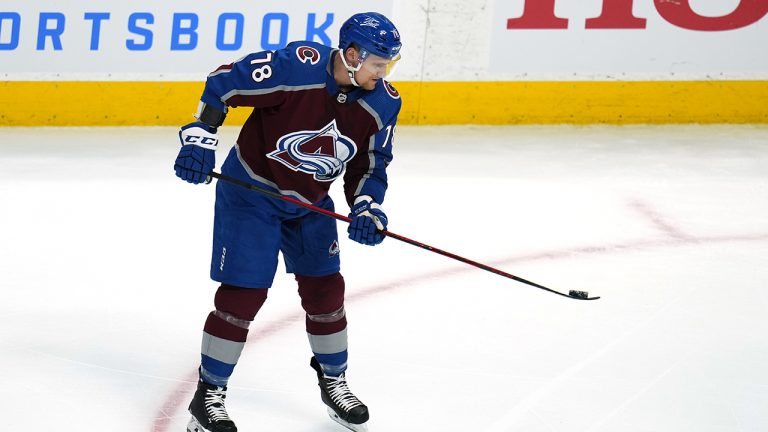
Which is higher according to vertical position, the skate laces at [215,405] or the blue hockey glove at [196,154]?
the blue hockey glove at [196,154]

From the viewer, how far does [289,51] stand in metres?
2.74

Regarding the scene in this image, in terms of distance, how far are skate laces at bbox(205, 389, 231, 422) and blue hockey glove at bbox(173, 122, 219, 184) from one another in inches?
19.8

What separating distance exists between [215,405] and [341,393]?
1.07 ft

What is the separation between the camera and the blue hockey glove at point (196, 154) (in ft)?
8.99

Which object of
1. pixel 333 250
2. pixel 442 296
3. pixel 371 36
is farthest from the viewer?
pixel 442 296

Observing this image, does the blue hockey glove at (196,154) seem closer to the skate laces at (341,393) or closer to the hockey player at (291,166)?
the hockey player at (291,166)

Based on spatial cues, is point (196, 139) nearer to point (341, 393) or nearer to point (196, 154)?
point (196, 154)

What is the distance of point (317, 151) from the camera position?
9.12ft

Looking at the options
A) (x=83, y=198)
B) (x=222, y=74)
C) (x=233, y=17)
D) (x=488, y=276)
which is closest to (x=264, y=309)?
(x=488, y=276)

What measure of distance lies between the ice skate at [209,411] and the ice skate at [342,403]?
0.88ft

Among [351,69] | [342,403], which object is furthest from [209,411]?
[351,69]

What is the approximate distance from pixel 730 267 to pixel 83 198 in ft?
8.42

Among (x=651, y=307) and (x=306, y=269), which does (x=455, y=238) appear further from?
(x=306, y=269)

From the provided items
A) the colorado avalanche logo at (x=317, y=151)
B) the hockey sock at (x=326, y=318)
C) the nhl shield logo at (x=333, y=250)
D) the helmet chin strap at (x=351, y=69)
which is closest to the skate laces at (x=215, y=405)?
the hockey sock at (x=326, y=318)
